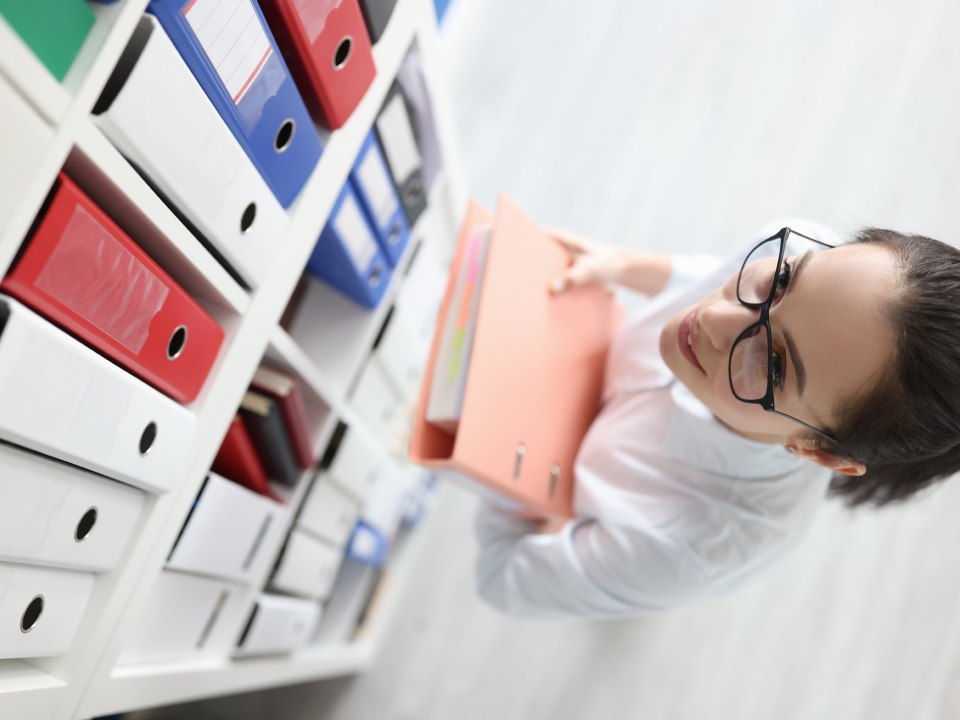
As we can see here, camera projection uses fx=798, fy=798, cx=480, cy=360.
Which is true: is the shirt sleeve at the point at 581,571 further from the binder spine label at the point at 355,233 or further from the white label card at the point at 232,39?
the white label card at the point at 232,39

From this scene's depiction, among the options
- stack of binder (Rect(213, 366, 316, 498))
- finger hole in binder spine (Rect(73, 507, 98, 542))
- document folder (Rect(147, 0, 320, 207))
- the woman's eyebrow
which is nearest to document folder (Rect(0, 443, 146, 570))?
finger hole in binder spine (Rect(73, 507, 98, 542))

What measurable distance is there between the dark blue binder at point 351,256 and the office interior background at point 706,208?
641mm

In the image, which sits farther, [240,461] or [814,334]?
[240,461]

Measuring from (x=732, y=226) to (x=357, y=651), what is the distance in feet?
4.04

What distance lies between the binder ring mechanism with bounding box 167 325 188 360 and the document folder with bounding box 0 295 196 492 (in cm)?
4

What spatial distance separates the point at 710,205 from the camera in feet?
6.00

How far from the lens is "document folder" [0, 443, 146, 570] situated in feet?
1.91

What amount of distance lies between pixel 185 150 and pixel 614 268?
636mm

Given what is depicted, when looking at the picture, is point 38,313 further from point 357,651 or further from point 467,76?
point 467,76

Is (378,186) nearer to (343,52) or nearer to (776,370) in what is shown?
(343,52)

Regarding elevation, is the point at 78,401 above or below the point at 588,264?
below

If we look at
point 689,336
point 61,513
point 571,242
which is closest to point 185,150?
point 61,513

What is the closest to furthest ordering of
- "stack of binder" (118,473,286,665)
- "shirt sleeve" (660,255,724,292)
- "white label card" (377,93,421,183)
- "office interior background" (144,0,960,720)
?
"stack of binder" (118,473,286,665) < "white label card" (377,93,421,183) < "shirt sleeve" (660,255,724,292) < "office interior background" (144,0,960,720)

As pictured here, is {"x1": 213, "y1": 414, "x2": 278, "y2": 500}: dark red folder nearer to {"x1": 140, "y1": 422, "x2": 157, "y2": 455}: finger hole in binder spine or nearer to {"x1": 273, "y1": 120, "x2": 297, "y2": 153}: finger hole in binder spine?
{"x1": 140, "y1": 422, "x2": 157, "y2": 455}: finger hole in binder spine
